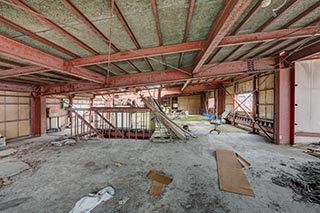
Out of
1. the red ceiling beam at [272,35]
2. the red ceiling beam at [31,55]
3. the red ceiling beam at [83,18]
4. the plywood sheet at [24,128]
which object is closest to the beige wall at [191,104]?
the red ceiling beam at [272,35]

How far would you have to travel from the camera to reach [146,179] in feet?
7.91

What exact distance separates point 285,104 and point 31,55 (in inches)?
260

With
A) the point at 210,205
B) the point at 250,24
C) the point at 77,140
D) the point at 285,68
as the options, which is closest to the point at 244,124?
the point at 285,68

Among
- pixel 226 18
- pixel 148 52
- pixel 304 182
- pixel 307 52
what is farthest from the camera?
pixel 307 52

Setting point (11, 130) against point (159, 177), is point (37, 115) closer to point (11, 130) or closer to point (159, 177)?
point (11, 130)

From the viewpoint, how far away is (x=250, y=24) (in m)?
2.25

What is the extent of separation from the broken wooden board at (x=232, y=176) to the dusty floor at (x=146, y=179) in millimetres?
92

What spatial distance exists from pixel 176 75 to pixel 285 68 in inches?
132

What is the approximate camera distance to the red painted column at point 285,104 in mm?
4219

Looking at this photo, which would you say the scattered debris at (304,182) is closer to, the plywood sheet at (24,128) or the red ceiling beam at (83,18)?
the red ceiling beam at (83,18)

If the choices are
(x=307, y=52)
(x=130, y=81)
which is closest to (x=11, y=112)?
(x=130, y=81)

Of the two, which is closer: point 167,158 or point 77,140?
point 167,158

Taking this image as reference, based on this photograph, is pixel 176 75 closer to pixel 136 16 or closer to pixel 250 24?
pixel 250 24

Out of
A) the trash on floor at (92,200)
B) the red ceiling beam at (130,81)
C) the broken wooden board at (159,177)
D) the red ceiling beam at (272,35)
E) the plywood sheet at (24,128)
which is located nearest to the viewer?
the trash on floor at (92,200)
